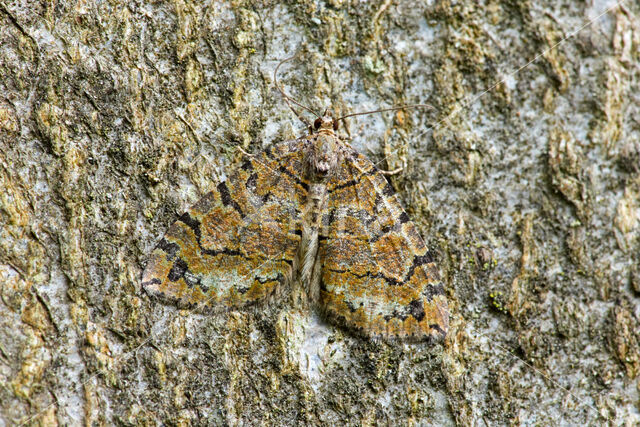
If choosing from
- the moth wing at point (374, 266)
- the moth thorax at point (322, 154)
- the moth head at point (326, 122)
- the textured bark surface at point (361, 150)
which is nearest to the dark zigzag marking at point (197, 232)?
the textured bark surface at point (361, 150)

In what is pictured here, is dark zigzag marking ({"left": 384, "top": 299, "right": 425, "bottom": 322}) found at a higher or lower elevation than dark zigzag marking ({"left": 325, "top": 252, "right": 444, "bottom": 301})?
lower

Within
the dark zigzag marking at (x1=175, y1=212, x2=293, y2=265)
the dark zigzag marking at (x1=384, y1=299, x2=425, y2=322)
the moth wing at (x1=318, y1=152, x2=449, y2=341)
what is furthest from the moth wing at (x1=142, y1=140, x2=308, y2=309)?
the dark zigzag marking at (x1=384, y1=299, x2=425, y2=322)

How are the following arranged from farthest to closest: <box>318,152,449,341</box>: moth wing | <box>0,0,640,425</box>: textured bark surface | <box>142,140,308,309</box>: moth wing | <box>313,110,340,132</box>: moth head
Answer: <box>313,110,340,132</box>: moth head < <box>318,152,449,341</box>: moth wing < <box>142,140,308,309</box>: moth wing < <box>0,0,640,425</box>: textured bark surface

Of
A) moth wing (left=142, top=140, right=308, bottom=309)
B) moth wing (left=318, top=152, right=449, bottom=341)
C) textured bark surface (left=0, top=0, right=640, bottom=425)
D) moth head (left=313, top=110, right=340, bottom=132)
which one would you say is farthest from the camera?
moth head (left=313, top=110, right=340, bottom=132)

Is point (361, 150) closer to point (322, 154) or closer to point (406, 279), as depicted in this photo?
point (322, 154)

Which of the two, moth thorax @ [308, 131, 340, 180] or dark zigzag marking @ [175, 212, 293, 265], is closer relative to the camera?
dark zigzag marking @ [175, 212, 293, 265]

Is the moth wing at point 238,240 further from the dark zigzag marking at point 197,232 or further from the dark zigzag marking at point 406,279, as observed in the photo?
the dark zigzag marking at point 406,279

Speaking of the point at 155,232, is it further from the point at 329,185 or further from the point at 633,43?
the point at 633,43

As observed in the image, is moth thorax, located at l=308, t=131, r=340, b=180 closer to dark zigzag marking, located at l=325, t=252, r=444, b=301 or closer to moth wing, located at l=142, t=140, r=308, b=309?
moth wing, located at l=142, t=140, r=308, b=309
